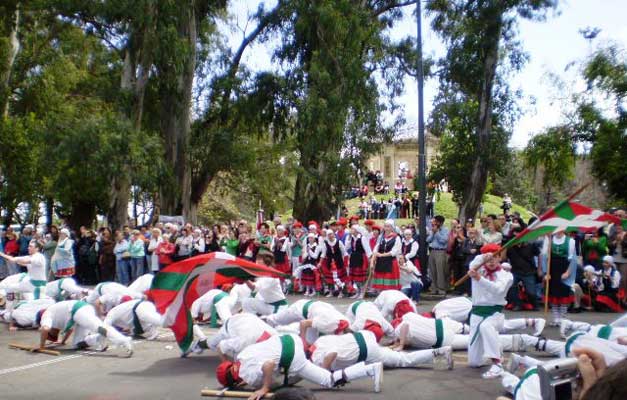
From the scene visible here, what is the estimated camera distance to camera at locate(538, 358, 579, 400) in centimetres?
318

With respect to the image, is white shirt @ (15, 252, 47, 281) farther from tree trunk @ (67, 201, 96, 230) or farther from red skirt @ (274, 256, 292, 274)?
tree trunk @ (67, 201, 96, 230)

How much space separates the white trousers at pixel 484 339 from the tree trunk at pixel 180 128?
17.0m

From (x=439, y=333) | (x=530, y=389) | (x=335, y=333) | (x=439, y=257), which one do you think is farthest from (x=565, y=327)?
(x=439, y=257)

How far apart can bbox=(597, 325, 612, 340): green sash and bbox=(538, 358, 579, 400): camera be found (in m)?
4.25

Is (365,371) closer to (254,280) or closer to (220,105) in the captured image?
(254,280)

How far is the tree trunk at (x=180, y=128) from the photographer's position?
24.6m

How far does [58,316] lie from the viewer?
1087 centimetres

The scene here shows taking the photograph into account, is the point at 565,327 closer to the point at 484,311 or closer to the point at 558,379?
the point at 484,311

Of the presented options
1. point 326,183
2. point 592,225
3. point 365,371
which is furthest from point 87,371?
point 326,183

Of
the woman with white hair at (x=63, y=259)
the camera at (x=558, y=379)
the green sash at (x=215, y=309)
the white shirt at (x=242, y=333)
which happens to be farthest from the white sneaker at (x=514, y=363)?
the woman with white hair at (x=63, y=259)

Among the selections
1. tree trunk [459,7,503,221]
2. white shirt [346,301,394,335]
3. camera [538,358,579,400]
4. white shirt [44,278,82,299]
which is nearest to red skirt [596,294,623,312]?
white shirt [346,301,394,335]

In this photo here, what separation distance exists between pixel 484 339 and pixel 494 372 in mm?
414

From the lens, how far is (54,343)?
1156cm

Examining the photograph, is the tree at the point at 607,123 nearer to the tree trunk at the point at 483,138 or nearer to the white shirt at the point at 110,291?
the tree trunk at the point at 483,138
